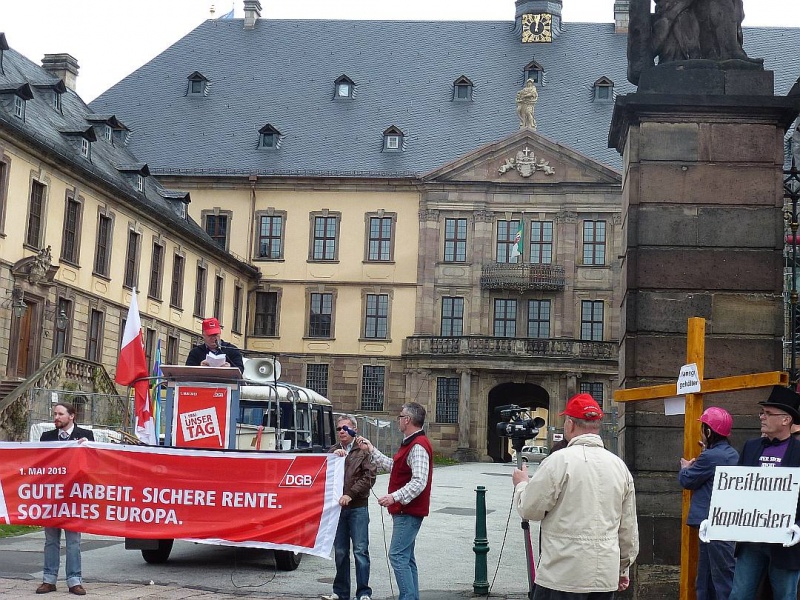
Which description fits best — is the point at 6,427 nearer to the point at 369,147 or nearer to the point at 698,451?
the point at 698,451

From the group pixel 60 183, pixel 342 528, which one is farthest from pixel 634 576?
pixel 60 183

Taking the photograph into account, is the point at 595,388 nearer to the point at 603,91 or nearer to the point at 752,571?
the point at 603,91

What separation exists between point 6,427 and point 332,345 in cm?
2556

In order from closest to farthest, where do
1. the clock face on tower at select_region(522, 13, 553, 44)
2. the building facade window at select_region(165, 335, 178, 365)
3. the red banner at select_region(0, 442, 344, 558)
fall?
the red banner at select_region(0, 442, 344, 558) → the building facade window at select_region(165, 335, 178, 365) → the clock face on tower at select_region(522, 13, 553, 44)

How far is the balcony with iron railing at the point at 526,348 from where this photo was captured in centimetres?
5244

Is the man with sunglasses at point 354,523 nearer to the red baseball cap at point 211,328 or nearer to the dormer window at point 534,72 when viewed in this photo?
the red baseball cap at point 211,328

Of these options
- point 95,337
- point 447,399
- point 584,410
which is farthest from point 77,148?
point 584,410

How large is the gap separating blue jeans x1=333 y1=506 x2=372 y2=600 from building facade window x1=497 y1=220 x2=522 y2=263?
140 feet

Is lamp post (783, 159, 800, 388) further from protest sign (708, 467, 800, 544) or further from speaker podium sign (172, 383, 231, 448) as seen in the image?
speaker podium sign (172, 383, 231, 448)

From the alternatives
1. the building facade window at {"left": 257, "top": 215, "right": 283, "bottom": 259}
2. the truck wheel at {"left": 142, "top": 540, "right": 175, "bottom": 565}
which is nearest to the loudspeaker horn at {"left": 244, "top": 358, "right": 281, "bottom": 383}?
the truck wheel at {"left": 142, "top": 540, "right": 175, "bottom": 565}

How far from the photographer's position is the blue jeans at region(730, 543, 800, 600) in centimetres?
740

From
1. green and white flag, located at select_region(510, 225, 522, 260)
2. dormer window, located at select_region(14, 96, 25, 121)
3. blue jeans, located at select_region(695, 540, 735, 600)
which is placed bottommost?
blue jeans, located at select_region(695, 540, 735, 600)

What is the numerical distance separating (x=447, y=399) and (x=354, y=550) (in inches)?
1652

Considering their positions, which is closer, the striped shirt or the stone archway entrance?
the striped shirt
